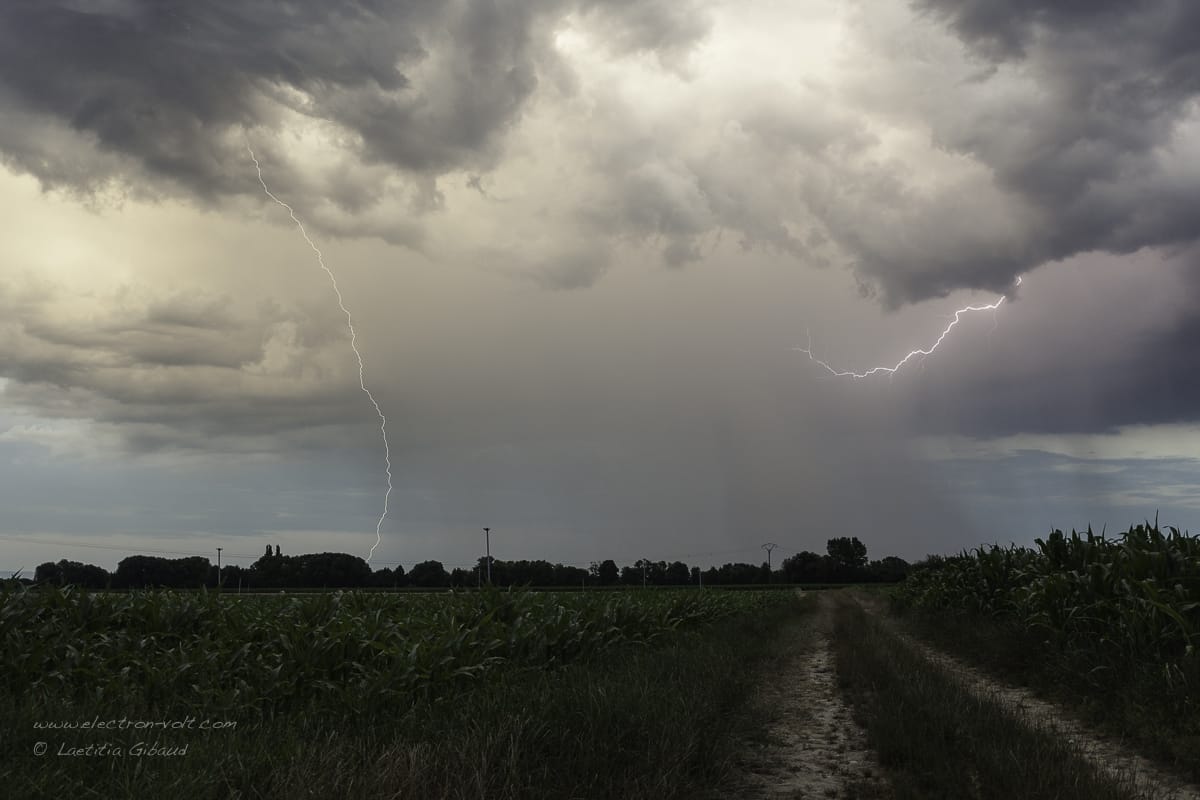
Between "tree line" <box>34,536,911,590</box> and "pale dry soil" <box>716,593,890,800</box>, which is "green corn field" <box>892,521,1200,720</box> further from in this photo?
"tree line" <box>34,536,911,590</box>

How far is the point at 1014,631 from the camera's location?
14.8 meters

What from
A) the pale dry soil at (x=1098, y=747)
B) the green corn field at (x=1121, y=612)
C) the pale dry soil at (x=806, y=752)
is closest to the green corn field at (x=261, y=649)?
the pale dry soil at (x=806, y=752)

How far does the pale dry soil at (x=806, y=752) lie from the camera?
20.8 feet

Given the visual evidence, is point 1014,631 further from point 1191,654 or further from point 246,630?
point 246,630

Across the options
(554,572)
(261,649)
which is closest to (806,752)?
(261,649)

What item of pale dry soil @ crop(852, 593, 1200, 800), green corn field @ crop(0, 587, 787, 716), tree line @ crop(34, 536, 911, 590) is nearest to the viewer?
pale dry soil @ crop(852, 593, 1200, 800)

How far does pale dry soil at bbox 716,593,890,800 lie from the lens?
634 centimetres

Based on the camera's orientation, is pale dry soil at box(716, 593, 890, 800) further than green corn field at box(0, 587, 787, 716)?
No

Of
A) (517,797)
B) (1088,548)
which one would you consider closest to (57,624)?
(517,797)

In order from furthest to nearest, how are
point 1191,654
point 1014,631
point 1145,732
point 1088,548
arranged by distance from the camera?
1. point 1088,548
2. point 1014,631
3. point 1191,654
4. point 1145,732

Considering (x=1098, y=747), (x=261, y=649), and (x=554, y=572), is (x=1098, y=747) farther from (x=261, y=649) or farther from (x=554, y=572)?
(x=554, y=572)

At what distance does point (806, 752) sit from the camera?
25.3ft

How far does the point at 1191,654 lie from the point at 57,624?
16827mm

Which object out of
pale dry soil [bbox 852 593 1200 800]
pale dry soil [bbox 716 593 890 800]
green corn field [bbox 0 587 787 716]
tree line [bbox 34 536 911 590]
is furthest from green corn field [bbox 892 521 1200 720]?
tree line [bbox 34 536 911 590]
